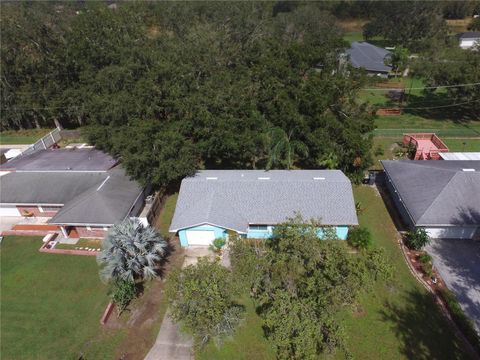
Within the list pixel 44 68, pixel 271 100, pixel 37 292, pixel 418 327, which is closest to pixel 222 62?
pixel 271 100

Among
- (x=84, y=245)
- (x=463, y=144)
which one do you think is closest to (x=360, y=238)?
(x=84, y=245)

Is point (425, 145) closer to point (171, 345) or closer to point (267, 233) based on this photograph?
point (267, 233)

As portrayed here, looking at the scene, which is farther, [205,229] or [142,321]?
[205,229]

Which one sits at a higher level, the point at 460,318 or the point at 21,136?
the point at 21,136

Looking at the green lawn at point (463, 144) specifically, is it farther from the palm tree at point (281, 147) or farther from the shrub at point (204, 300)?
the shrub at point (204, 300)

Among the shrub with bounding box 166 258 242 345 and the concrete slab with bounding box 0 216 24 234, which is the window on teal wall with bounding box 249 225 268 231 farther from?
the concrete slab with bounding box 0 216 24 234

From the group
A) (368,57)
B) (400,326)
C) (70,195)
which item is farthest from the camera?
(368,57)

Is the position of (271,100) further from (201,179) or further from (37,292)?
(37,292)
